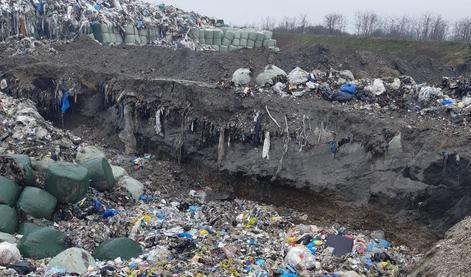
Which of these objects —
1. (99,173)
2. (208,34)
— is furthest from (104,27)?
(99,173)

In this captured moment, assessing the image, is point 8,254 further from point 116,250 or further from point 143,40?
point 143,40

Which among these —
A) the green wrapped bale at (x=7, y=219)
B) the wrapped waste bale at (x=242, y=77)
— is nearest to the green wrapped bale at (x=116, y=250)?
the green wrapped bale at (x=7, y=219)

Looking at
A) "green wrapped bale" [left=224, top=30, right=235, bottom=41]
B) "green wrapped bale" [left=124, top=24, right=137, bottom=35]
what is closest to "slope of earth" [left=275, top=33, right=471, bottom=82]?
"green wrapped bale" [left=224, top=30, right=235, bottom=41]

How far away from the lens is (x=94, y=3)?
18.7 m

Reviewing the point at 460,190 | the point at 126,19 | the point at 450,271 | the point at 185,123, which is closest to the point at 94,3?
the point at 126,19

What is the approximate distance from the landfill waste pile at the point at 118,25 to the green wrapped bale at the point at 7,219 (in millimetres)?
10824

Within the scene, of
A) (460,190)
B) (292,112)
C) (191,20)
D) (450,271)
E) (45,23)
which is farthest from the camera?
(191,20)

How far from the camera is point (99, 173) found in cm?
798

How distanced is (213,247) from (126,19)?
14.2m

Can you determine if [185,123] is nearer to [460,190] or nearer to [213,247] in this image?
[213,247]

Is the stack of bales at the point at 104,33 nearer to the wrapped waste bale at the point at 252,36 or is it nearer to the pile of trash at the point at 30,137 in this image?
the wrapped waste bale at the point at 252,36

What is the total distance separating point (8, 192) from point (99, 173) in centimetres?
151

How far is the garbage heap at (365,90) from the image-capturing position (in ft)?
32.1

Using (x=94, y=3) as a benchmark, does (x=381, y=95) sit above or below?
below
